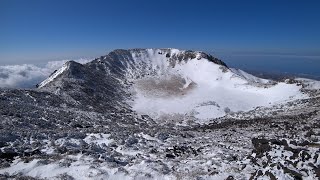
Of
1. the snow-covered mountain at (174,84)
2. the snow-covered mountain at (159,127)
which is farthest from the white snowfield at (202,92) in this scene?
the snow-covered mountain at (159,127)

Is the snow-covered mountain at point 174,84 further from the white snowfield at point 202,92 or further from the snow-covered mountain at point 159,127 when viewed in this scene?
the snow-covered mountain at point 159,127

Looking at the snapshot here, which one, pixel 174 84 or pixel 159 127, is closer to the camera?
pixel 159 127

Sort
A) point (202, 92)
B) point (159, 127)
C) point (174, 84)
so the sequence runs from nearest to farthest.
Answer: point (159, 127), point (202, 92), point (174, 84)

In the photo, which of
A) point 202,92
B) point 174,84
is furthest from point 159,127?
point 174,84

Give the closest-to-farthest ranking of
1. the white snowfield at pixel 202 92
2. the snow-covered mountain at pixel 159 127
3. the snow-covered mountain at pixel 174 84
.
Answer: the snow-covered mountain at pixel 159 127, the white snowfield at pixel 202 92, the snow-covered mountain at pixel 174 84

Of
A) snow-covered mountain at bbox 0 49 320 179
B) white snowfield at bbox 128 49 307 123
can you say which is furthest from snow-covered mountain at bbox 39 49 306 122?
snow-covered mountain at bbox 0 49 320 179

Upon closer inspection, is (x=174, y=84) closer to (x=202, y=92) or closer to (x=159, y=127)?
(x=202, y=92)
